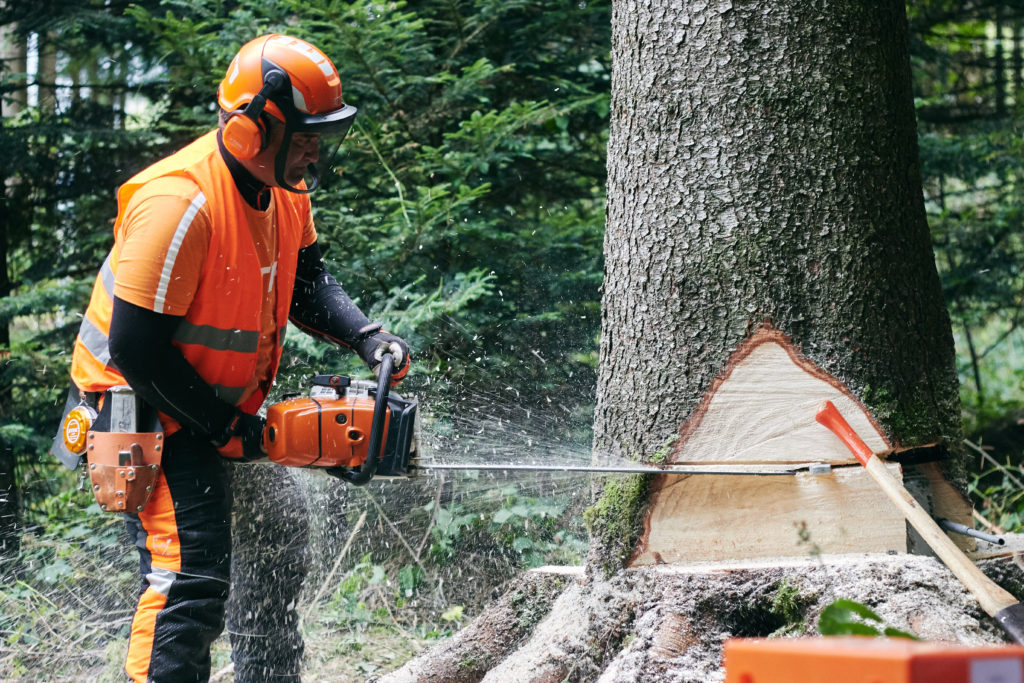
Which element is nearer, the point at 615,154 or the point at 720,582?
the point at 720,582

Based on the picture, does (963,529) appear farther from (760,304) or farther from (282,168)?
(282,168)

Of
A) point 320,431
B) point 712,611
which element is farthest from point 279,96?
point 712,611

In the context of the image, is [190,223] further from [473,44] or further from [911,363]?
[473,44]

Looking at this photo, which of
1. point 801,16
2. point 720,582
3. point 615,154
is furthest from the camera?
point 615,154

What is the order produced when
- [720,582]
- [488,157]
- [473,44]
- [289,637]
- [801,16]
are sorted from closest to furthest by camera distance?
[720,582] → [801,16] → [289,637] → [488,157] → [473,44]

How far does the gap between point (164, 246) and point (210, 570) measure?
882mm

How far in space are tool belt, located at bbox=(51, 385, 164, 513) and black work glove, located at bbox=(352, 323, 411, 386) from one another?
683mm

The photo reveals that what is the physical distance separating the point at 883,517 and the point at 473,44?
3.78 metres

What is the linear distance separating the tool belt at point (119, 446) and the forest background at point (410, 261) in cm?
153

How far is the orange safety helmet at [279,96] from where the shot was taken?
2.27 meters

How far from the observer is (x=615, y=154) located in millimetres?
2545

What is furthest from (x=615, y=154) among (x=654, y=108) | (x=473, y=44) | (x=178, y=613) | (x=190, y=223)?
(x=473, y=44)

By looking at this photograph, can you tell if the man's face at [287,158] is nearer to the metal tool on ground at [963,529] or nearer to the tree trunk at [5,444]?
the metal tool on ground at [963,529]

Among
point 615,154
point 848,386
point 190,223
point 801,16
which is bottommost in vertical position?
point 848,386
